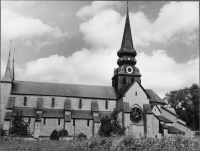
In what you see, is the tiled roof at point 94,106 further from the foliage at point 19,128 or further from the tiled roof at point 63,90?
the foliage at point 19,128

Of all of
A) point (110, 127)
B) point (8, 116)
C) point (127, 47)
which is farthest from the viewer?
point (127, 47)

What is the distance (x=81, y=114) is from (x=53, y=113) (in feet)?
15.8

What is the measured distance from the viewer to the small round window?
148ft

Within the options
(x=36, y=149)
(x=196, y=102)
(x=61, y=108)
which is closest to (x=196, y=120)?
(x=196, y=102)

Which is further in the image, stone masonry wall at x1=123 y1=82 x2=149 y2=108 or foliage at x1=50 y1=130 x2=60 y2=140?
stone masonry wall at x1=123 y1=82 x2=149 y2=108

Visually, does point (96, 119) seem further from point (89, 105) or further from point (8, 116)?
point (8, 116)

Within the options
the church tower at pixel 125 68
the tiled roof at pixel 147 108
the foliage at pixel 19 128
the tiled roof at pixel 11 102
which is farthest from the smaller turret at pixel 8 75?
the tiled roof at pixel 147 108

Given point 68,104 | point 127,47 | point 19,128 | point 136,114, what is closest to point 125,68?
point 127,47

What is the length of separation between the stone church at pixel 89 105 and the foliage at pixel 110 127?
979 millimetres

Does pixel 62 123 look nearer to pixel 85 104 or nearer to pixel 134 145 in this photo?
pixel 85 104

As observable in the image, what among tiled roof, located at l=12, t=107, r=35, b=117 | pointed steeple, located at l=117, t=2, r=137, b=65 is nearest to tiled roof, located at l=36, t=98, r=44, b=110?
tiled roof, located at l=12, t=107, r=35, b=117

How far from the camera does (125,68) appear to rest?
48.9 m

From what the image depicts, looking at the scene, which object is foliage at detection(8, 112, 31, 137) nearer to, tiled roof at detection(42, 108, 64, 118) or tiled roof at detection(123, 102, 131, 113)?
tiled roof at detection(42, 108, 64, 118)

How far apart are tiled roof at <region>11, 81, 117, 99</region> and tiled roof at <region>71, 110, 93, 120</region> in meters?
3.08
